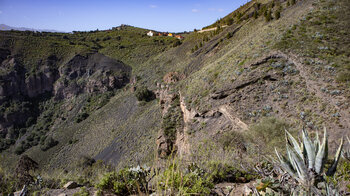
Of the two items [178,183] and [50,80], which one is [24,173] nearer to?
[178,183]

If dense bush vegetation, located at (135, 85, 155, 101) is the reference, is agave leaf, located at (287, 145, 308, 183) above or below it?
above

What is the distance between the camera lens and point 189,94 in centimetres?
1725

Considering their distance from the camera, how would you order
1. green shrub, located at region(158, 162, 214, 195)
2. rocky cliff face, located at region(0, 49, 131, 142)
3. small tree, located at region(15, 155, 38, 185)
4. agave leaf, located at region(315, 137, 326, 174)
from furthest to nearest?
rocky cliff face, located at region(0, 49, 131, 142)
small tree, located at region(15, 155, 38, 185)
green shrub, located at region(158, 162, 214, 195)
agave leaf, located at region(315, 137, 326, 174)

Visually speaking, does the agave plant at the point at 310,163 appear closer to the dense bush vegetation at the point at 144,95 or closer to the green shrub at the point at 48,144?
the dense bush vegetation at the point at 144,95

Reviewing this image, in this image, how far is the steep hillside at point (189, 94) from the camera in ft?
31.4

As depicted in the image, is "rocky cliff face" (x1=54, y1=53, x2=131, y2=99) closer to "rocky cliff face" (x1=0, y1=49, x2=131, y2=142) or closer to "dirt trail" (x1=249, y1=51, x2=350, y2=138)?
"rocky cliff face" (x1=0, y1=49, x2=131, y2=142)

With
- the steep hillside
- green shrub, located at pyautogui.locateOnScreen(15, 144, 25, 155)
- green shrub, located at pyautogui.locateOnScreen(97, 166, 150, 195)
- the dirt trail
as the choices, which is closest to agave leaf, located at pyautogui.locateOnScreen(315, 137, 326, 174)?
the steep hillside

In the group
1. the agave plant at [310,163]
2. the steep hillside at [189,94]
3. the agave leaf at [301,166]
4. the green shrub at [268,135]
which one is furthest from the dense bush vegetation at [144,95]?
the agave leaf at [301,166]

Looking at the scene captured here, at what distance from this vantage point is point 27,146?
35.8 metres

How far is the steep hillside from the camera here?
377 inches

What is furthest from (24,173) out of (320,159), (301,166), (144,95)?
(144,95)

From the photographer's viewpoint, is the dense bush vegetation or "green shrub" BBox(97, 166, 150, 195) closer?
"green shrub" BBox(97, 166, 150, 195)

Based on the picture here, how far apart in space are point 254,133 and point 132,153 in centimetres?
1430

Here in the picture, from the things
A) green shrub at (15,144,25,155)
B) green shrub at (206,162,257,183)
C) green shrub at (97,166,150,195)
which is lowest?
green shrub at (15,144,25,155)
